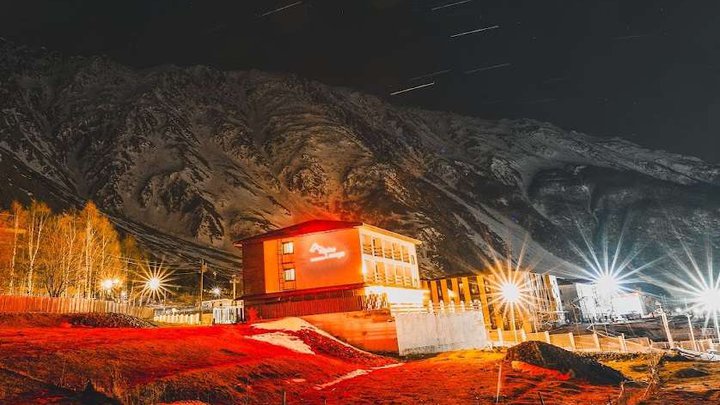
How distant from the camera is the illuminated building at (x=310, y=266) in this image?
4159 cm

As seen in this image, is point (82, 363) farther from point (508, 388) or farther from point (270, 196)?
point (270, 196)

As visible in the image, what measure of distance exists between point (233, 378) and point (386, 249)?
3300 centimetres

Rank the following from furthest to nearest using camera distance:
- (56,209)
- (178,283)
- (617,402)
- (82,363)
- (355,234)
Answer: (56,209), (178,283), (355,234), (82,363), (617,402)

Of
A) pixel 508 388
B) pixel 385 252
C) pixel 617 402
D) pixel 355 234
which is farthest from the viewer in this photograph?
pixel 385 252

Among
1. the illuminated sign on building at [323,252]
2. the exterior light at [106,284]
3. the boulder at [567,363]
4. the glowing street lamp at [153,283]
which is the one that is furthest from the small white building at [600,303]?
the exterior light at [106,284]

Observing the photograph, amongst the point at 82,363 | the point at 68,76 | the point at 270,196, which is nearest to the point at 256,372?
the point at 82,363

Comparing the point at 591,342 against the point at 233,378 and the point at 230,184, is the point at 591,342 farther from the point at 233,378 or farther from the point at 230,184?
the point at 230,184

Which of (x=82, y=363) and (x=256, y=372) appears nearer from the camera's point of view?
(x=82, y=363)

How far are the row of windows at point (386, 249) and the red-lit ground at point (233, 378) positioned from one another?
61.9ft

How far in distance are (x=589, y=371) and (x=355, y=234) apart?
24539mm

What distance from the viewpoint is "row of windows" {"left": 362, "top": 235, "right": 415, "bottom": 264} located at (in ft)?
145

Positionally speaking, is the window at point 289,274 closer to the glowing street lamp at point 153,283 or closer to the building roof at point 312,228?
the building roof at point 312,228

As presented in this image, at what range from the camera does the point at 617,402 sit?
13.9 m

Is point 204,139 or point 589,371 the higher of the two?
point 204,139
